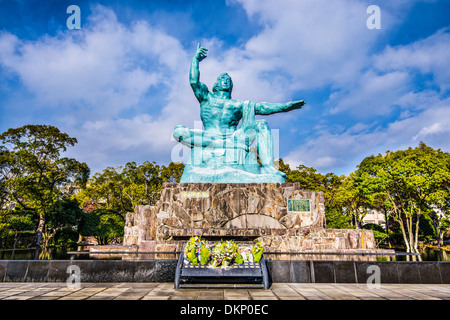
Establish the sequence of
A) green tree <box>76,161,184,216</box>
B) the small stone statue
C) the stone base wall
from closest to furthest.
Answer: the stone base wall → the small stone statue → green tree <box>76,161,184,216</box>

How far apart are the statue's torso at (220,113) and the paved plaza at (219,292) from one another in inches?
326

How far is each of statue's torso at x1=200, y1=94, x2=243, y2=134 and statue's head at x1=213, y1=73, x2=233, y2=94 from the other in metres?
0.55

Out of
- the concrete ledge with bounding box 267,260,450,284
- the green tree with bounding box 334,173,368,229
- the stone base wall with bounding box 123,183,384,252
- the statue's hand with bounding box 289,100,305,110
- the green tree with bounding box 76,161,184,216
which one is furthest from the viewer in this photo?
the green tree with bounding box 76,161,184,216

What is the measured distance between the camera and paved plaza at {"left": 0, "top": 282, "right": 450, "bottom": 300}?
4117 mm

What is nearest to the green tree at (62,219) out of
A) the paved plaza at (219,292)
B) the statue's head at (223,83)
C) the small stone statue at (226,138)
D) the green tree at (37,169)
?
the green tree at (37,169)

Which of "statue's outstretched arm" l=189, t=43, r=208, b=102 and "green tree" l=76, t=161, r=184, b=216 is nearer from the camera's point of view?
"statue's outstretched arm" l=189, t=43, r=208, b=102

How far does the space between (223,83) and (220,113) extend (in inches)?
55.3

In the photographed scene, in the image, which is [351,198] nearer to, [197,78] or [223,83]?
[223,83]

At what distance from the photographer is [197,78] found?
12.3 metres

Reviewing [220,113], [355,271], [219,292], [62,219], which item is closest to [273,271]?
[219,292]

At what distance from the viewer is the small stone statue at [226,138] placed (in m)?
11.3

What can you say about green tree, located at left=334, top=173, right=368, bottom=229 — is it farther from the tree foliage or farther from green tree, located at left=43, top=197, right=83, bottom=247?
green tree, located at left=43, top=197, right=83, bottom=247

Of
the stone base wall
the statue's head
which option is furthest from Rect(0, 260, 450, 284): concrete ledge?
the statue's head
